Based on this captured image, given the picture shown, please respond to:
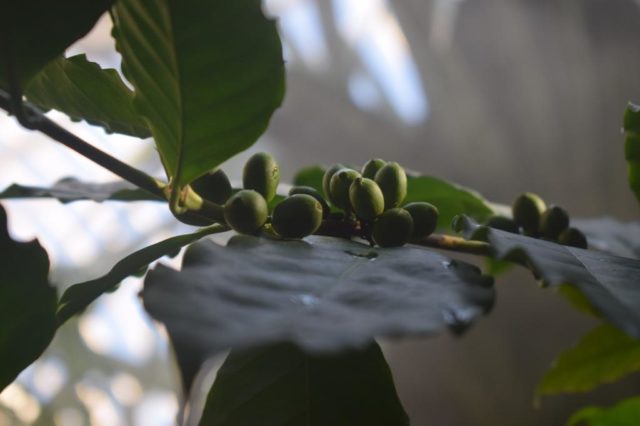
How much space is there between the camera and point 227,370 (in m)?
0.49

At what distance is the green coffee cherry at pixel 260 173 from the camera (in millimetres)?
468

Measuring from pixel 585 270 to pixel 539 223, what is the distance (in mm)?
211

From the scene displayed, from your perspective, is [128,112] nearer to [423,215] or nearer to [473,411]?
[423,215]

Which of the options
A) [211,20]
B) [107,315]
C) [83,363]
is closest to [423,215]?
[211,20]

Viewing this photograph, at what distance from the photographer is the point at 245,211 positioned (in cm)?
41

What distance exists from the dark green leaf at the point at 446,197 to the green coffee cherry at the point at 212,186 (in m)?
0.30

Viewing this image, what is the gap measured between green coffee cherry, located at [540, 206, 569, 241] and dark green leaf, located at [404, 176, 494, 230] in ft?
0.48

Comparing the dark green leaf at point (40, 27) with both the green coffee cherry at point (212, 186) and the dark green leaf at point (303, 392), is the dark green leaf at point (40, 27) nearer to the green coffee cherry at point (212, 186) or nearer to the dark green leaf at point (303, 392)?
the green coffee cherry at point (212, 186)

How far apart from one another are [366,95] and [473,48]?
0.92 meters

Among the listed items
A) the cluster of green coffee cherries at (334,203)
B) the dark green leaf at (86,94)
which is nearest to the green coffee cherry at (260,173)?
the cluster of green coffee cherries at (334,203)

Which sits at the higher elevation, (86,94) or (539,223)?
(86,94)

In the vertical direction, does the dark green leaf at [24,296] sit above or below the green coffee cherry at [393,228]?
below

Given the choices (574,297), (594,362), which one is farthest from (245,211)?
(594,362)

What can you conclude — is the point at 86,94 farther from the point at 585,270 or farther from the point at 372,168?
the point at 585,270
